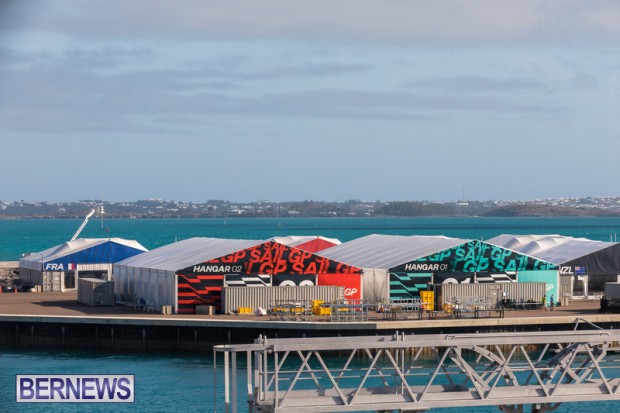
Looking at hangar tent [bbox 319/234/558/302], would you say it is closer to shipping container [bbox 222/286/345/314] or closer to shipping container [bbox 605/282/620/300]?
shipping container [bbox 222/286/345/314]

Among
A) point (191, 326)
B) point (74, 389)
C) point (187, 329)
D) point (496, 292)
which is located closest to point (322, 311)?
point (191, 326)

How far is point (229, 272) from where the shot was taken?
5984 centimetres

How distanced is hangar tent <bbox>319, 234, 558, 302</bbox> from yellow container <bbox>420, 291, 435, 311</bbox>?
226 cm

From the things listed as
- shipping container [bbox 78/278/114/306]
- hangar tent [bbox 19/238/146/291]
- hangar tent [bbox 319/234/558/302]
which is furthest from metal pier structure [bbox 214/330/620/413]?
hangar tent [bbox 19/238/146/291]

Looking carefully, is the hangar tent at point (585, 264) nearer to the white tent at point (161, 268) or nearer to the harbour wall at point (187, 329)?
the harbour wall at point (187, 329)

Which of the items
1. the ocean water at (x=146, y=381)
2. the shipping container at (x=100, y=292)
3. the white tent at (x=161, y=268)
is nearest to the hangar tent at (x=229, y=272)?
the white tent at (x=161, y=268)

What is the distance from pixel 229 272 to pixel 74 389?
15468 mm

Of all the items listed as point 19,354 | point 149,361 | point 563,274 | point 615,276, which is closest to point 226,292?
point 149,361

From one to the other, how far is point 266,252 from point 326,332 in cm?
771

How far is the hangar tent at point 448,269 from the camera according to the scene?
206ft

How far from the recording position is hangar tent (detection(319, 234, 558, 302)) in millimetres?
62781

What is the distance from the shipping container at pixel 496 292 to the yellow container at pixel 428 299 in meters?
0.88

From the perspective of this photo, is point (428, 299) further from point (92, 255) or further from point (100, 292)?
point (92, 255)

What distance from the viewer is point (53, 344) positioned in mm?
59125
